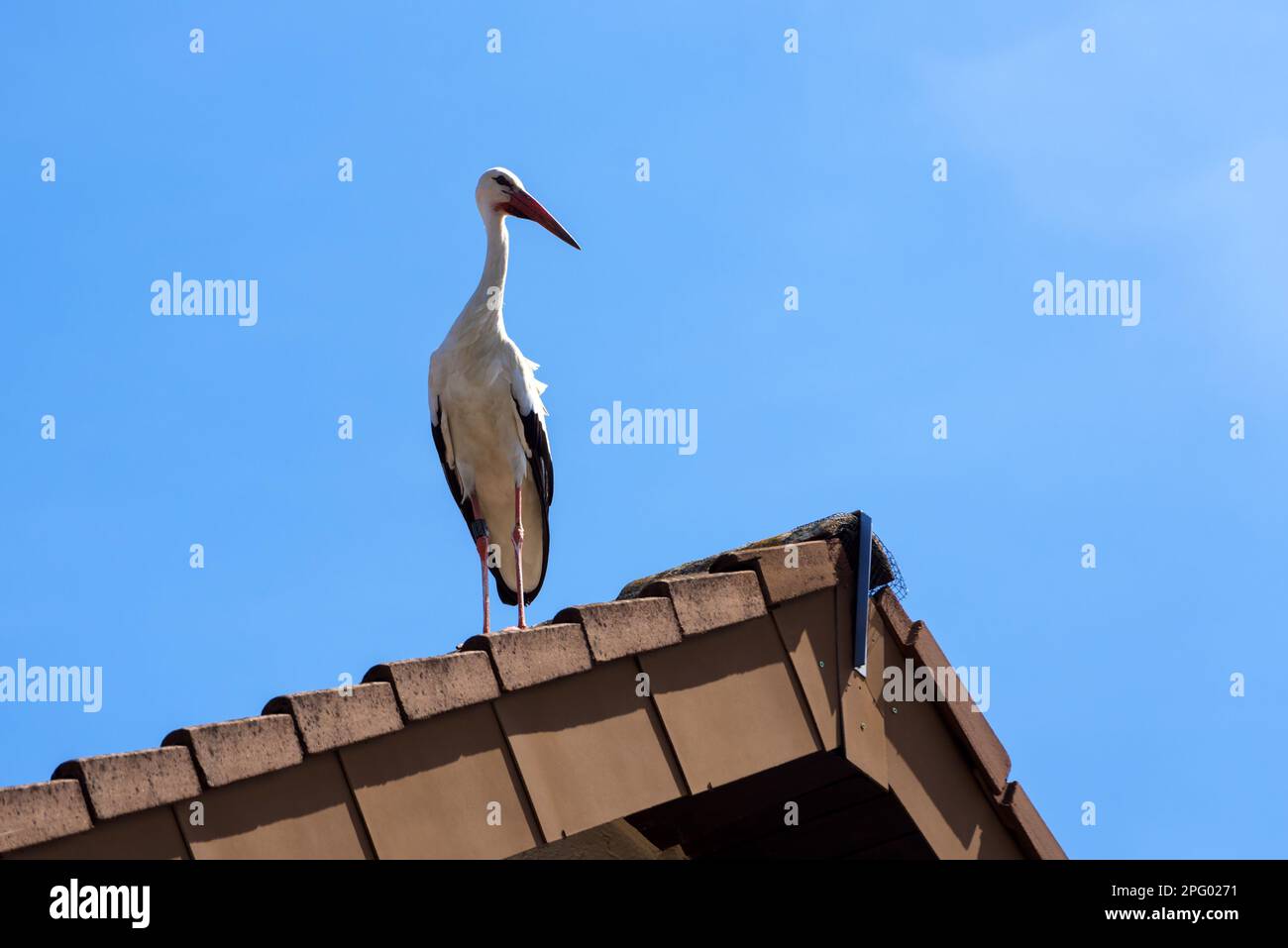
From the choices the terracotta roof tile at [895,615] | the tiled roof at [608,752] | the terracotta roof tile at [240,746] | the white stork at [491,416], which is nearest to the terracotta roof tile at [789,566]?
the tiled roof at [608,752]

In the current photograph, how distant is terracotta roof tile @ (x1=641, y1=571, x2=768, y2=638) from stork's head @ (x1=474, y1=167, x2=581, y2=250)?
17.0 feet

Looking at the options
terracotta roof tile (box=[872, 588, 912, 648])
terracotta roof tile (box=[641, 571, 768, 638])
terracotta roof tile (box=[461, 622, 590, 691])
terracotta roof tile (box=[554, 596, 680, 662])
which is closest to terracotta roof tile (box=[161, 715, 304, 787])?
terracotta roof tile (box=[461, 622, 590, 691])

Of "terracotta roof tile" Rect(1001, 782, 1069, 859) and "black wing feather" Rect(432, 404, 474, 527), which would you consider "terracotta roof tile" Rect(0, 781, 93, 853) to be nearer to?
"terracotta roof tile" Rect(1001, 782, 1069, 859)

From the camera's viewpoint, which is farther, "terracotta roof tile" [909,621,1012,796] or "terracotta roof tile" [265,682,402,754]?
"terracotta roof tile" [909,621,1012,796]

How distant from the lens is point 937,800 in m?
6.45

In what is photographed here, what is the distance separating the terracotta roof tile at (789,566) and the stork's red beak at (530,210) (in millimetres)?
4915

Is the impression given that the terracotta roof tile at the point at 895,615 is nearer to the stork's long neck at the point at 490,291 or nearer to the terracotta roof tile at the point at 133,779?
the terracotta roof tile at the point at 133,779

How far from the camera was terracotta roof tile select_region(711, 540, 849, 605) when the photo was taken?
6.03 meters

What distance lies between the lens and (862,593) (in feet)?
20.6

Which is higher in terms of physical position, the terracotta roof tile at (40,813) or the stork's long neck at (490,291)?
the stork's long neck at (490,291)

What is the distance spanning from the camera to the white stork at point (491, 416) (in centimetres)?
980

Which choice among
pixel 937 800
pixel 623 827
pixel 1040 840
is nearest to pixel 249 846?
pixel 623 827
